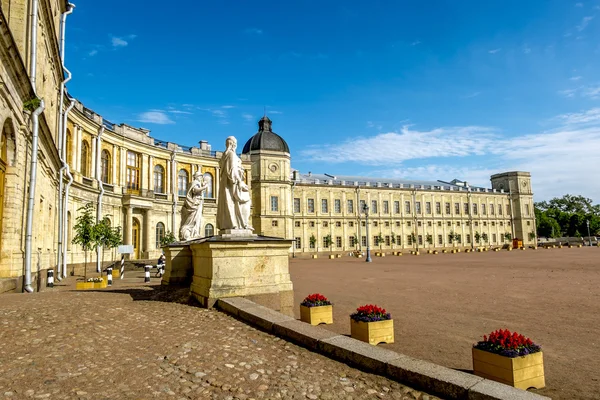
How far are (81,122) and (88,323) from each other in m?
24.6

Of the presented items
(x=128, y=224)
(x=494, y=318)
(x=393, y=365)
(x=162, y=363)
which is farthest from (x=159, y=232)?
(x=393, y=365)

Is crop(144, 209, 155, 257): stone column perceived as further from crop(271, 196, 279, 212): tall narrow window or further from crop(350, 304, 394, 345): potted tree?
crop(350, 304, 394, 345): potted tree

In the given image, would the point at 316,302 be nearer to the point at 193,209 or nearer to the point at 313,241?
the point at 193,209

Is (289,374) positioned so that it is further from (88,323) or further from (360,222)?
(360,222)

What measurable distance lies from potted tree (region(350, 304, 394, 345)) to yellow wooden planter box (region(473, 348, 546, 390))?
5.81 feet

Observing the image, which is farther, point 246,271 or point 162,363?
point 246,271

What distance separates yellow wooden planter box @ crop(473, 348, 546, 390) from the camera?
3.85m

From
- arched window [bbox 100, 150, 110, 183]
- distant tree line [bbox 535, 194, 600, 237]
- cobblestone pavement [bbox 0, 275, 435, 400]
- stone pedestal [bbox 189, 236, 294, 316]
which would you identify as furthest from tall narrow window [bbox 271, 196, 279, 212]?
distant tree line [bbox 535, 194, 600, 237]

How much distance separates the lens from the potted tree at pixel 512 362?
3855 millimetres

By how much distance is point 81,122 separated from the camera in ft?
Result: 87.0

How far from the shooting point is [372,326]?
5.69 metres

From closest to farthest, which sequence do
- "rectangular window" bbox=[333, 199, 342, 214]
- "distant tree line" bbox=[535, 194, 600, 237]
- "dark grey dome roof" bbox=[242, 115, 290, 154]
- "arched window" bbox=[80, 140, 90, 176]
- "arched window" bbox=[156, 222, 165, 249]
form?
"arched window" bbox=[80, 140, 90, 176]
"arched window" bbox=[156, 222, 165, 249]
"dark grey dome roof" bbox=[242, 115, 290, 154]
"rectangular window" bbox=[333, 199, 342, 214]
"distant tree line" bbox=[535, 194, 600, 237]

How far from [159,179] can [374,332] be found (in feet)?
111

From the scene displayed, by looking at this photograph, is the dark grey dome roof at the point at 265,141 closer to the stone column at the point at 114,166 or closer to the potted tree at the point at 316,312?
the stone column at the point at 114,166
